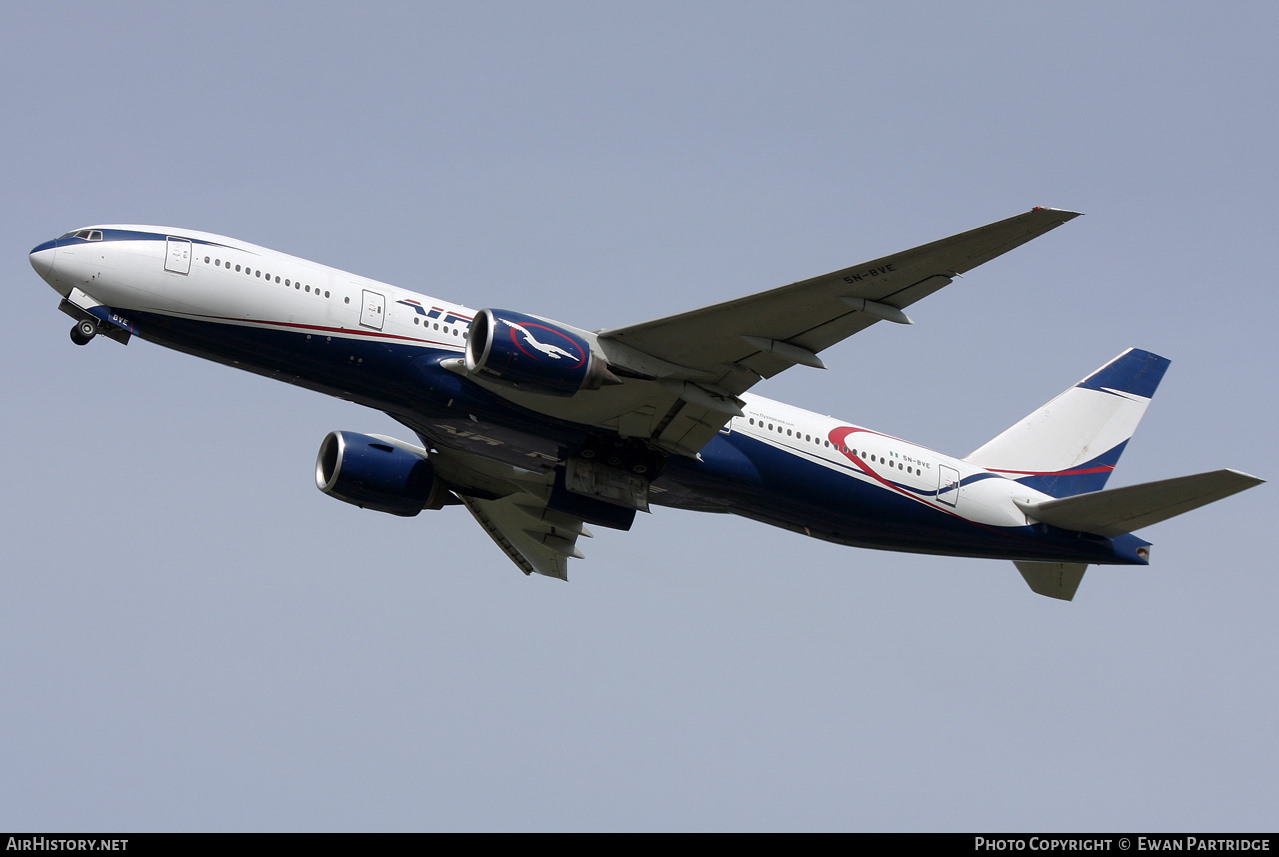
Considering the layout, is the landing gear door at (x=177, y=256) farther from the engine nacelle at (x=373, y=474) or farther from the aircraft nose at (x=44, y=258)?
the engine nacelle at (x=373, y=474)

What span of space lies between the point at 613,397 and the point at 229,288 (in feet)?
27.5

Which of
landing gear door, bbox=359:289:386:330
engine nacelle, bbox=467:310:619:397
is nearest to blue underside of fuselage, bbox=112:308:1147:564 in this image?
landing gear door, bbox=359:289:386:330

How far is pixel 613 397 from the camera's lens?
27.6 meters

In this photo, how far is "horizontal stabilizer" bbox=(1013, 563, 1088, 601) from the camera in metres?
33.6

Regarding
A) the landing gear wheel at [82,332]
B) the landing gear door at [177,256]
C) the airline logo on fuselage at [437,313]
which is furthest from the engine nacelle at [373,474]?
the landing gear wheel at [82,332]

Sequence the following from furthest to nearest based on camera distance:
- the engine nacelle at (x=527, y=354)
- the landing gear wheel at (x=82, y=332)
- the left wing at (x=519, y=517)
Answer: the left wing at (x=519, y=517) < the landing gear wheel at (x=82, y=332) < the engine nacelle at (x=527, y=354)

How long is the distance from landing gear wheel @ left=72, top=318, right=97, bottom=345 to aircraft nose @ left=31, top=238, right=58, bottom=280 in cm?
124

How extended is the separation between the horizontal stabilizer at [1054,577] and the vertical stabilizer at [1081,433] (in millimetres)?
1935

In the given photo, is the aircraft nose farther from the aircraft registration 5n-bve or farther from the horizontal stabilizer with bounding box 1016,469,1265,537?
the horizontal stabilizer with bounding box 1016,469,1265,537

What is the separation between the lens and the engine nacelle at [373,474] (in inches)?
1271

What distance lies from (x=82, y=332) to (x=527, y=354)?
30.5 feet

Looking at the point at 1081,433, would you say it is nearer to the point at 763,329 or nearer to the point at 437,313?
the point at 763,329

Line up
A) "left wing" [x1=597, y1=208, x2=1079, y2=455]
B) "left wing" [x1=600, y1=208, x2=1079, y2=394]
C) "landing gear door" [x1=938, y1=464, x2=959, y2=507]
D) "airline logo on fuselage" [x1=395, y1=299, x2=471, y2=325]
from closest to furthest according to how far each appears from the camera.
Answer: "left wing" [x1=600, y1=208, x2=1079, y2=394]
"left wing" [x1=597, y1=208, x2=1079, y2=455]
"airline logo on fuselage" [x1=395, y1=299, x2=471, y2=325]
"landing gear door" [x1=938, y1=464, x2=959, y2=507]
